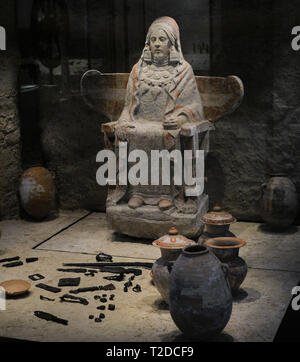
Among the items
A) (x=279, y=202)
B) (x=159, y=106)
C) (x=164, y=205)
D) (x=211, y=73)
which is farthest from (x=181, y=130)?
(x=279, y=202)

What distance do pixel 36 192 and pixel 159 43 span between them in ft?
7.67

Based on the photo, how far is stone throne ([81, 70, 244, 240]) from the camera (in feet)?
21.9

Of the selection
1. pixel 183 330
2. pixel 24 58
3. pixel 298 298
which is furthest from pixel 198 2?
pixel 183 330

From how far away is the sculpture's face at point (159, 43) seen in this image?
6.78m

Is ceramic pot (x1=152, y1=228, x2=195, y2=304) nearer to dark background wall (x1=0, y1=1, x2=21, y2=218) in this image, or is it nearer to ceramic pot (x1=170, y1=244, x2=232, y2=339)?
ceramic pot (x1=170, y1=244, x2=232, y2=339)

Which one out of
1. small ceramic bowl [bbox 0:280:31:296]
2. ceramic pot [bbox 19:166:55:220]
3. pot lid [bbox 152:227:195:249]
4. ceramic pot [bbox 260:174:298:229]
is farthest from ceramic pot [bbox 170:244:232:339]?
ceramic pot [bbox 19:166:55:220]

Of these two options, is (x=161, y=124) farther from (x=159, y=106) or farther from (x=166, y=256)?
(x=166, y=256)

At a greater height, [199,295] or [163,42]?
[163,42]

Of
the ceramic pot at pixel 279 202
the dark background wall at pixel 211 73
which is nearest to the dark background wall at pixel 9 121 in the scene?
the dark background wall at pixel 211 73

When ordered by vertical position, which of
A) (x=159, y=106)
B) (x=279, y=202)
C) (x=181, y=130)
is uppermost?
(x=159, y=106)

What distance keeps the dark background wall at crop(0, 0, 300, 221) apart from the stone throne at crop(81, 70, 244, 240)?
36 centimetres

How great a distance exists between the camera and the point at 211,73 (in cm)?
733

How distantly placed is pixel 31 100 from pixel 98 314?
12.3 ft

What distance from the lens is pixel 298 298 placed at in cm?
536
